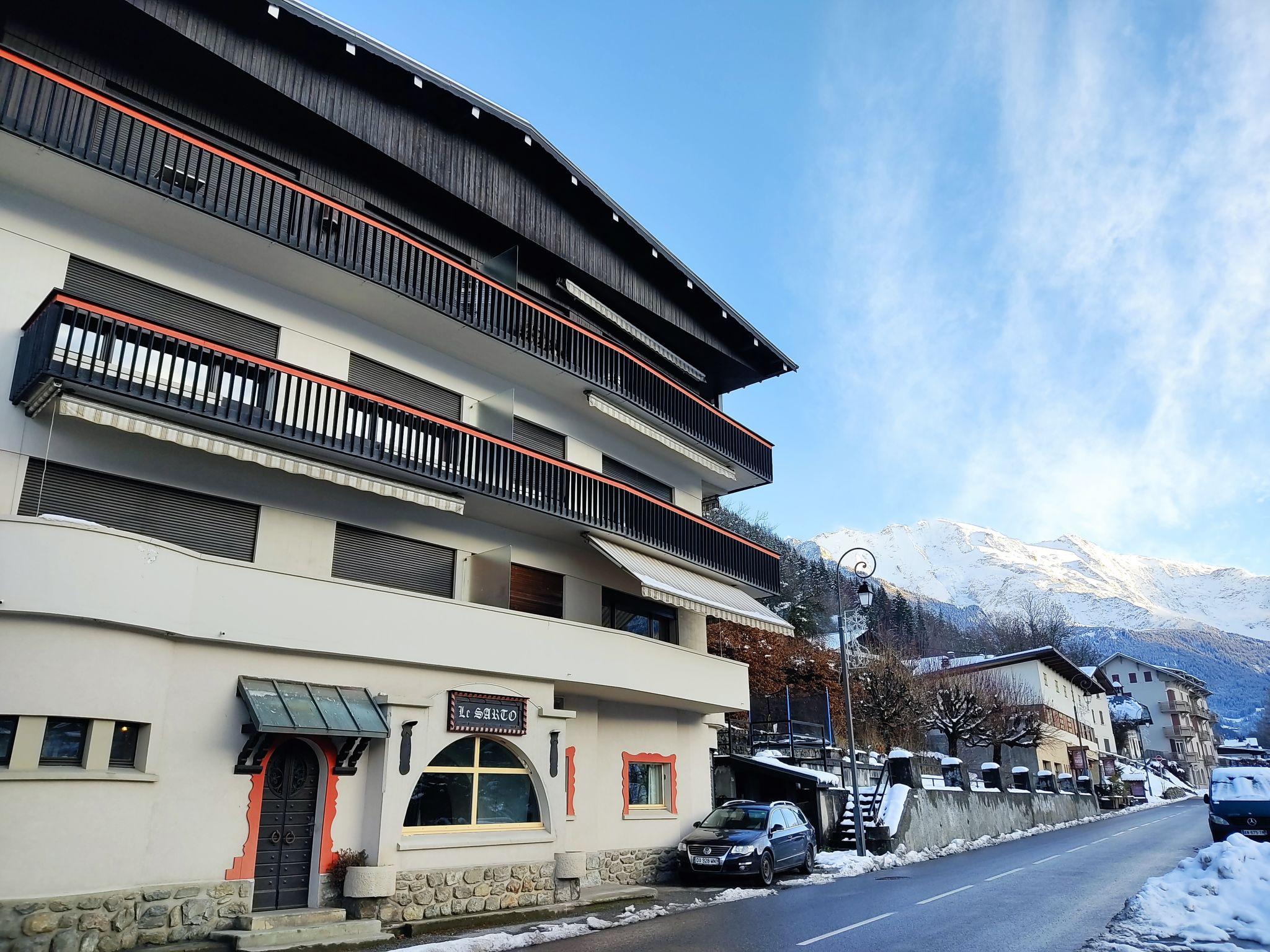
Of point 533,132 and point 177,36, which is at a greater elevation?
point 533,132

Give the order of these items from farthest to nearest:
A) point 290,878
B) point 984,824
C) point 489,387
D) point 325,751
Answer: point 984,824 → point 489,387 → point 325,751 → point 290,878

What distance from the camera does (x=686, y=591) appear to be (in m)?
20.0

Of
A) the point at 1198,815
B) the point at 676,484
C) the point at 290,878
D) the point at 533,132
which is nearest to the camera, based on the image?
the point at 290,878

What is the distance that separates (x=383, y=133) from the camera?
17938 mm

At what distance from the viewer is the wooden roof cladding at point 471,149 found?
633 inches

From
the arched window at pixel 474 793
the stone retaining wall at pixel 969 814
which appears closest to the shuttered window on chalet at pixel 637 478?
the arched window at pixel 474 793

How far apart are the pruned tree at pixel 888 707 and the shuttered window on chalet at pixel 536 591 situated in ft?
87.3

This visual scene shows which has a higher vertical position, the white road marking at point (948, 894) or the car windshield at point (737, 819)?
the car windshield at point (737, 819)

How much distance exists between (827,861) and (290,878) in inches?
559

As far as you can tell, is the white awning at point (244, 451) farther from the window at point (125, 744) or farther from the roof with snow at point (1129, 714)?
the roof with snow at point (1129, 714)

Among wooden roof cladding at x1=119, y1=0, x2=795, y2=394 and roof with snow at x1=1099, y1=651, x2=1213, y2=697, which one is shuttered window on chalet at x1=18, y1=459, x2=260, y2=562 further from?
roof with snow at x1=1099, y1=651, x2=1213, y2=697

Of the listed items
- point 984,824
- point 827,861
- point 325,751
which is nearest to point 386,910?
point 325,751

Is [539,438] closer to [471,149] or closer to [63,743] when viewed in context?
[471,149]

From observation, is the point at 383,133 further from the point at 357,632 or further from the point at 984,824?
the point at 984,824
